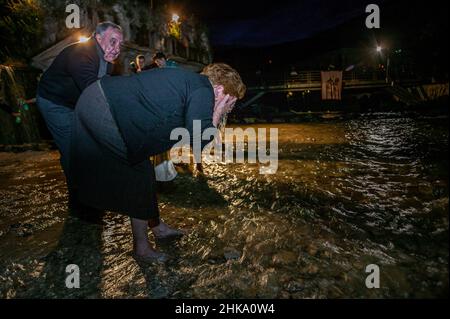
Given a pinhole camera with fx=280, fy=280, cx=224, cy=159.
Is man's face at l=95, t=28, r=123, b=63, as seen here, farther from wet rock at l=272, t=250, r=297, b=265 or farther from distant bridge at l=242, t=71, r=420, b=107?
distant bridge at l=242, t=71, r=420, b=107

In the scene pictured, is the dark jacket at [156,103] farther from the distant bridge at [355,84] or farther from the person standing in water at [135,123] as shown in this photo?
the distant bridge at [355,84]

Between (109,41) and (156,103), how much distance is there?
4.54ft

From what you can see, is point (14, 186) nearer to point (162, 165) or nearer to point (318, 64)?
point (162, 165)

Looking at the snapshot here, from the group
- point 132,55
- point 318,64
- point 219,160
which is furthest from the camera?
point 318,64

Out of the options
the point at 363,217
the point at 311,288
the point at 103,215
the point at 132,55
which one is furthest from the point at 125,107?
the point at 132,55

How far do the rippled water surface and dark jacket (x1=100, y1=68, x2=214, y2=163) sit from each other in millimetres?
1047

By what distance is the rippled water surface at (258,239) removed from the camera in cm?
190

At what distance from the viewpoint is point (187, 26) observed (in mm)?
19875

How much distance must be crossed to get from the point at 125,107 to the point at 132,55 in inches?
471

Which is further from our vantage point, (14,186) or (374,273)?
(14,186)

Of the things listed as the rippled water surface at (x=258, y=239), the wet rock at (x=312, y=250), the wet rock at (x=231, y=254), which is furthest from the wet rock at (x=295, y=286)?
the wet rock at (x=231, y=254)

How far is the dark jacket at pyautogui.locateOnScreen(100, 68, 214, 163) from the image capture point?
175 centimetres

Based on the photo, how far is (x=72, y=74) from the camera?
104 inches

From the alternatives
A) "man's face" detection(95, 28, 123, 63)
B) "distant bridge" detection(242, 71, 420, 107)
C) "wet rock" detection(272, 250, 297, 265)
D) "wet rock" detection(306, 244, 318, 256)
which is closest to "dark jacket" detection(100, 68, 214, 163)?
"man's face" detection(95, 28, 123, 63)
